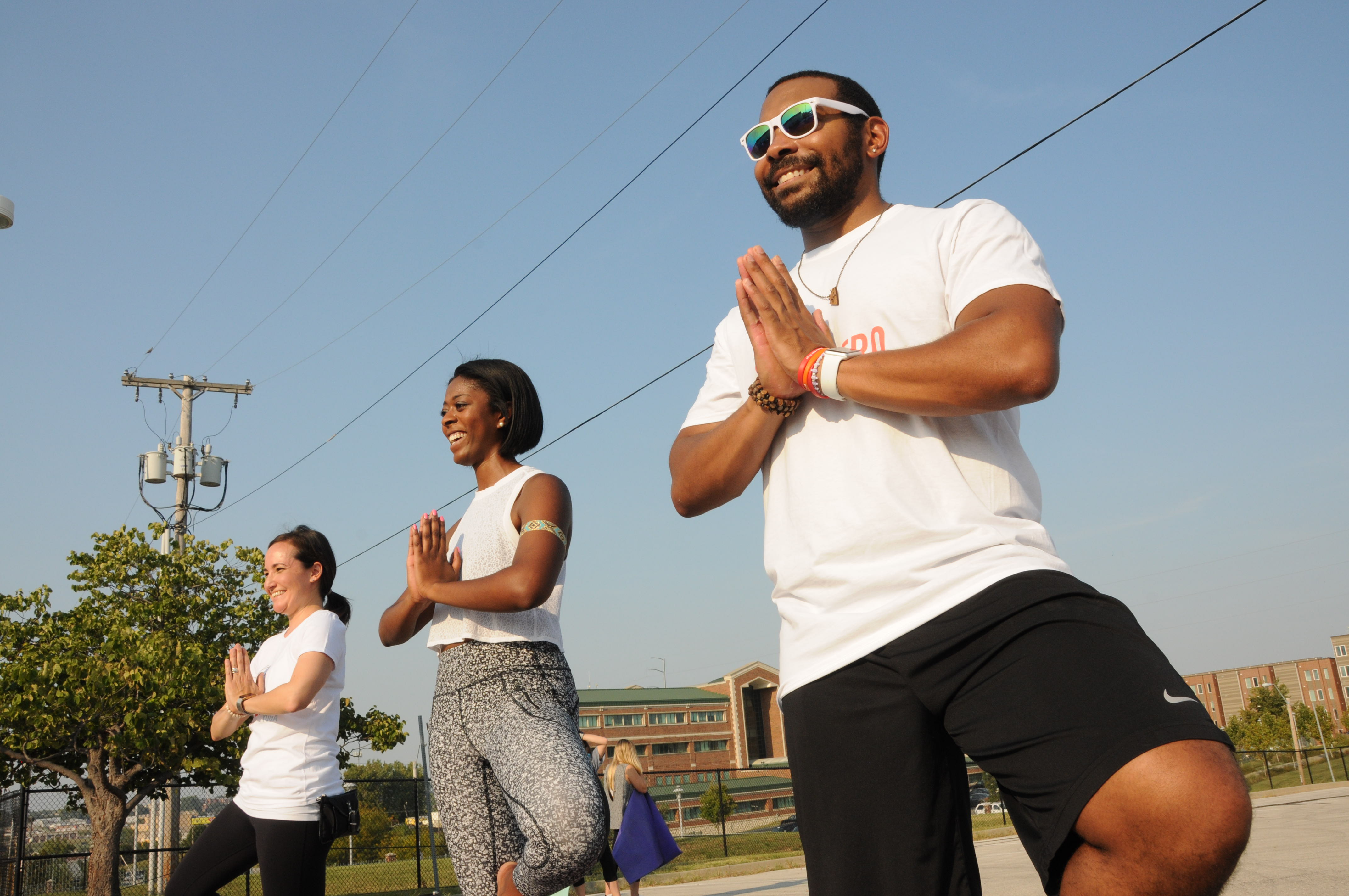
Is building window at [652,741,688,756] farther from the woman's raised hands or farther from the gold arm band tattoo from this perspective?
the gold arm band tattoo

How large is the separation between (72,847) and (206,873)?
1409cm

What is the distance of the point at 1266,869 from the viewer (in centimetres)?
795

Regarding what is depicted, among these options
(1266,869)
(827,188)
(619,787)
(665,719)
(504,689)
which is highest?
(665,719)

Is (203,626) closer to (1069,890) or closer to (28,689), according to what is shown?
(28,689)

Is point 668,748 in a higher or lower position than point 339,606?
lower

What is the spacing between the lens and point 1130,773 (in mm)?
1413

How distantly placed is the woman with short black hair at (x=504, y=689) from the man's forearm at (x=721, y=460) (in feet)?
3.07

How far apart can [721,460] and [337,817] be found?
2.63 m

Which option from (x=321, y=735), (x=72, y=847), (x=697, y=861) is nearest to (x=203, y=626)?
(x=72, y=847)

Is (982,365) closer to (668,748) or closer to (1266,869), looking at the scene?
(1266,869)

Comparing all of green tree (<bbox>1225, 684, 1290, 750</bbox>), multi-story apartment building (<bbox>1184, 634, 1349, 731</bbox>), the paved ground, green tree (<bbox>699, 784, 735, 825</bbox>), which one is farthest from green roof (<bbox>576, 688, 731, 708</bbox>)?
multi-story apartment building (<bbox>1184, 634, 1349, 731</bbox>)

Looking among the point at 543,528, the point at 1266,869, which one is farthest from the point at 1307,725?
the point at 543,528

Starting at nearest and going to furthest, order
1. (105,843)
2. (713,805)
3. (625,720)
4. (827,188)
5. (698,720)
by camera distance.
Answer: (827,188)
(105,843)
(713,805)
(625,720)
(698,720)

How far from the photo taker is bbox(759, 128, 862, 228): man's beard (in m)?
2.30
